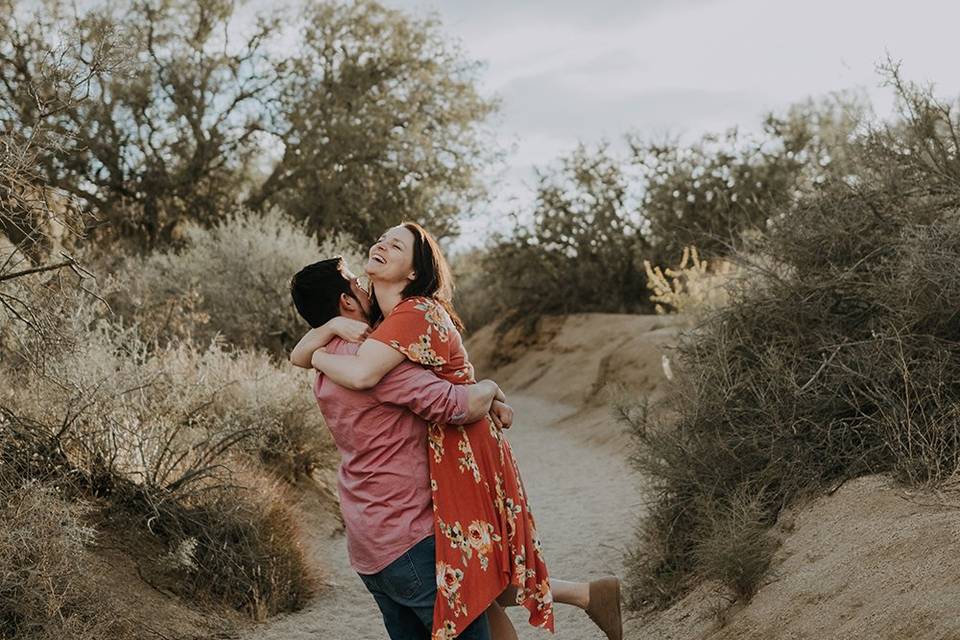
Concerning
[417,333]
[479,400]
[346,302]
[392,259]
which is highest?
[392,259]

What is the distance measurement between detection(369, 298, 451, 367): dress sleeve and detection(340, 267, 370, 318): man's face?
37 centimetres

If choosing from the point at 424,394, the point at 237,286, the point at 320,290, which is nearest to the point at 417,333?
the point at 424,394

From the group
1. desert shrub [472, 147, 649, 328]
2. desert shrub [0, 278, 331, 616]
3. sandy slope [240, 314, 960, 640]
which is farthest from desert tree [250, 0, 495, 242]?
desert shrub [0, 278, 331, 616]

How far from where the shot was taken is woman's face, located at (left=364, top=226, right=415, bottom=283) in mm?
3771

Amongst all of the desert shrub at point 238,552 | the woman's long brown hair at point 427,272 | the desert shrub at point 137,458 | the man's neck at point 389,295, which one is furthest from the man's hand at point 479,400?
the desert shrub at point 238,552

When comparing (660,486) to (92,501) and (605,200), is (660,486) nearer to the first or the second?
(92,501)

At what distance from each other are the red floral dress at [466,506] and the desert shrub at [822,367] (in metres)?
1.51

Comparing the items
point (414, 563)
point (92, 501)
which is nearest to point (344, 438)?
point (414, 563)

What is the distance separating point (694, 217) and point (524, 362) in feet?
15.5

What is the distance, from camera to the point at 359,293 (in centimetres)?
405

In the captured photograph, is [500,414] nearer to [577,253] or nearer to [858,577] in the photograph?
[858,577]

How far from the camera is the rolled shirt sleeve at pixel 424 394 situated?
11.7 ft

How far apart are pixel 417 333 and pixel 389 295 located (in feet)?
0.88

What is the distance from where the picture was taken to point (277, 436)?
9477 millimetres
